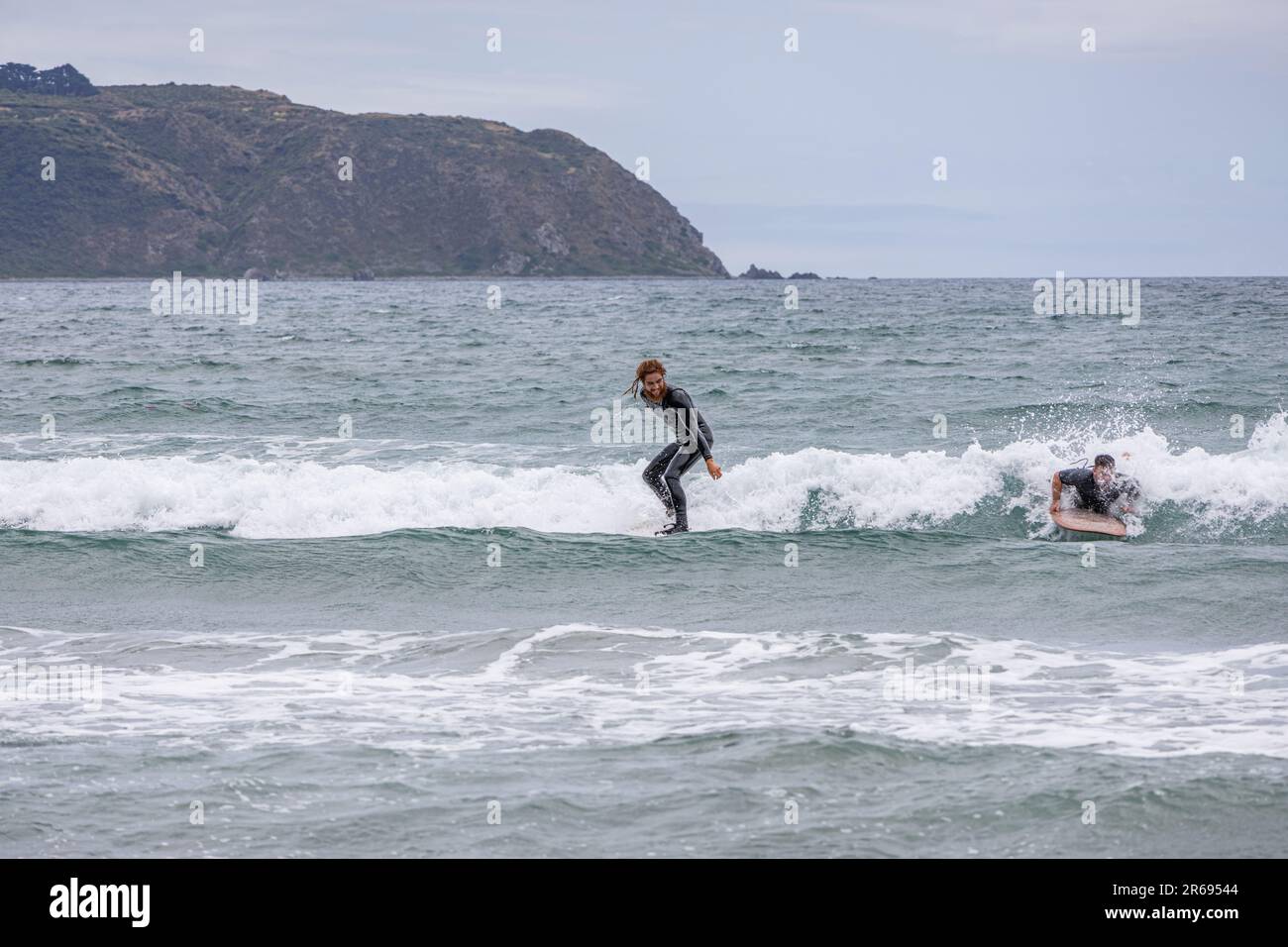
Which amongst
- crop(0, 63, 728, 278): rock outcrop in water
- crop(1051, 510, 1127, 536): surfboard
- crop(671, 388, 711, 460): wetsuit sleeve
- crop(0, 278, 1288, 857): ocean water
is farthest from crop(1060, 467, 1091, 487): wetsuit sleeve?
crop(0, 63, 728, 278): rock outcrop in water

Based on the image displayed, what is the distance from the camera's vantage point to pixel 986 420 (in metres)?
22.0

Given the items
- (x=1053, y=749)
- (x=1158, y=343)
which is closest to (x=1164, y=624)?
(x=1053, y=749)

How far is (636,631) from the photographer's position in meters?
10.3

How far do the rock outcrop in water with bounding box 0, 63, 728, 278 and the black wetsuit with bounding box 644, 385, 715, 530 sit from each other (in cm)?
14083

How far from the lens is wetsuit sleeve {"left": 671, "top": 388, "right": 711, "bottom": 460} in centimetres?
1317

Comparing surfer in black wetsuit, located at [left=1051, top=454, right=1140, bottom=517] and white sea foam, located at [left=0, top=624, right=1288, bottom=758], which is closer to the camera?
white sea foam, located at [left=0, top=624, right=1288, bottom=758]

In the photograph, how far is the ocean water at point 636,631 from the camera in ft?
20.4

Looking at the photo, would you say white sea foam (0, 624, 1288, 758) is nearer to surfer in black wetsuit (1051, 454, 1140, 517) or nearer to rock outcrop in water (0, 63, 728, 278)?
surfer in black wetsuit (1051, 454, 1140, 517)

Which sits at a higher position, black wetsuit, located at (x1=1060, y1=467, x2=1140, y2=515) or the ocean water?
black wetsuit, located at (x1=1060, y1=467, x2=1140, y2=515)

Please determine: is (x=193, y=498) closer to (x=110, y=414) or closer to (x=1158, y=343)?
(x=110, y=414)

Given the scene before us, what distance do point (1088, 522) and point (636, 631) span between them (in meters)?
5.88

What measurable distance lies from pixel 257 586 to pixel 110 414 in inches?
541

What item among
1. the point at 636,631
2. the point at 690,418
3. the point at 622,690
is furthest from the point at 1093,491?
Result: the point at 622,690
